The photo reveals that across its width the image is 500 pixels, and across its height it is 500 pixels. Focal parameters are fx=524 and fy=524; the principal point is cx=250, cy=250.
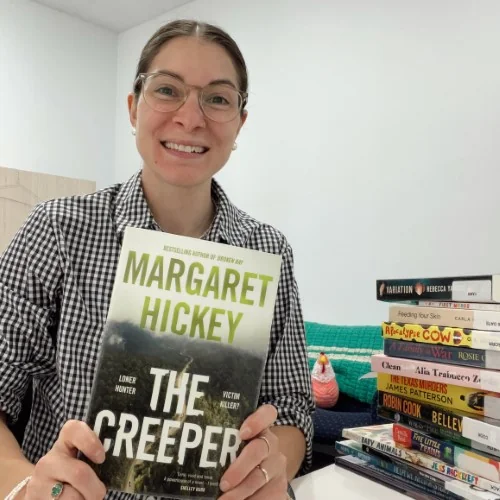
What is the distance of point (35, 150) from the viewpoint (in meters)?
3.20

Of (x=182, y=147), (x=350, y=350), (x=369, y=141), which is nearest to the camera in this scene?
(x=182, y=147)

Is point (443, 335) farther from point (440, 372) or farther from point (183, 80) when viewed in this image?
point (183, 80)

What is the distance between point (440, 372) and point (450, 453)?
0.12 m

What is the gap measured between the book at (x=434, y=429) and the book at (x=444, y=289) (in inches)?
7.6

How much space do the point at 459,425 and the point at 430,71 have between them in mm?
1596

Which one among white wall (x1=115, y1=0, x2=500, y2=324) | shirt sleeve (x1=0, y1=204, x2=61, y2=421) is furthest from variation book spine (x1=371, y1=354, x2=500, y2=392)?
white wall (x1=115, y1=0, x2=500, y2=324)

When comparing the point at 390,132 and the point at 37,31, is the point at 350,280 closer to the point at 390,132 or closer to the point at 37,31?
the point at 390,132

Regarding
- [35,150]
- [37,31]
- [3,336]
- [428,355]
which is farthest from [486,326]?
[37,31]

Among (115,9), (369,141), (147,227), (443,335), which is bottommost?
(443,335)

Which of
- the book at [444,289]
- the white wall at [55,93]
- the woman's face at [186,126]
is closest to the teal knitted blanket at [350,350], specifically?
the book at [444,289]

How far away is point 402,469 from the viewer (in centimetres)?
83

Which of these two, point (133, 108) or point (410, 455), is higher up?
point (133, 108)

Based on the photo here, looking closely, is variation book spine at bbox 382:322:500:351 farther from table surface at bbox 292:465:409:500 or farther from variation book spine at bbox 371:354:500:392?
table surface at bbox 292:465:409:500

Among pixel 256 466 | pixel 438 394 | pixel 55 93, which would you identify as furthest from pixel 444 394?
pixel 55 93
